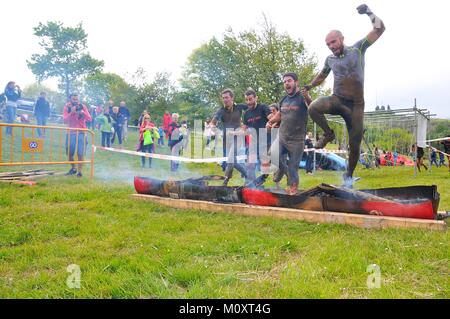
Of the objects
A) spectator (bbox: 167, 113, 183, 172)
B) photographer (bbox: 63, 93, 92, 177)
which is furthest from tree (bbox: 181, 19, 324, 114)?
photographer (bbox: 63, 93, 92, 177)

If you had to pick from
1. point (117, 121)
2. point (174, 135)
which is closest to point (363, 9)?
point (174, 135)

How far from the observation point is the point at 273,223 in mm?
5176

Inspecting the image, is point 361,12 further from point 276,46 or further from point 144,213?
→ point 276,46

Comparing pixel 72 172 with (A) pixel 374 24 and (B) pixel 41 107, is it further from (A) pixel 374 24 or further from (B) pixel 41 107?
(A) pixel 374 24

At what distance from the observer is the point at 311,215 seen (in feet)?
17.2

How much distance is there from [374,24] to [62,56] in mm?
57548

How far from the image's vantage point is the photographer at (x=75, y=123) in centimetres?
1052

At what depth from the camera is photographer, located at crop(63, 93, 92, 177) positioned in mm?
10525

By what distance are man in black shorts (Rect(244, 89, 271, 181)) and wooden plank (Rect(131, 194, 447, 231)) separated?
6.10 ft

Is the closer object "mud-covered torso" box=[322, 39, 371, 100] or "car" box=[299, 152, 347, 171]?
"mud-covered torso" box=[322, 39, 371, 100]

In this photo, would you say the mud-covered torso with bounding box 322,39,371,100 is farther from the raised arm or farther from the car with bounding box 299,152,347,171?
the car with bounding box 299,152,347,171

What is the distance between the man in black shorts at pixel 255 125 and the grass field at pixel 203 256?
217 centimetres

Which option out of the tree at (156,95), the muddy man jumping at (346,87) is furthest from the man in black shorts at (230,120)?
the tree at (156,95)

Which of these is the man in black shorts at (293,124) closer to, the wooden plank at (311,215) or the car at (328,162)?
the wooden plank at (311,215)
